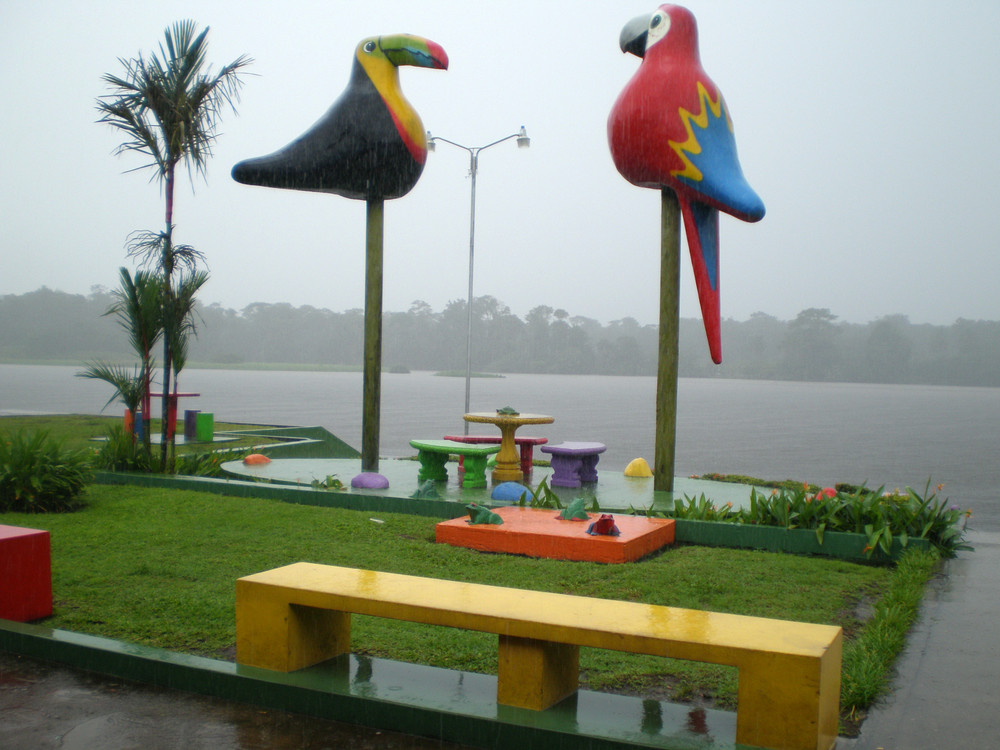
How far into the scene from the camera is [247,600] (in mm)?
4621

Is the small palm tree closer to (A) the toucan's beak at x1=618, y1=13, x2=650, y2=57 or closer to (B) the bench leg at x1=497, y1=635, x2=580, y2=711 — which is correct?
(A) the toucan's beak at x1=618, y1=13, x2=650, y2=57

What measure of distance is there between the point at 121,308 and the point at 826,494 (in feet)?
27.8

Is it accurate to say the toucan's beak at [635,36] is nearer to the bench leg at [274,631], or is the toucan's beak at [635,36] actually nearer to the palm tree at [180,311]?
the palm tree at [180,311]

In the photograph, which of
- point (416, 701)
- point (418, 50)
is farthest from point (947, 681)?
point (418, 50)

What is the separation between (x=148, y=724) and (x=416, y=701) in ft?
4.02

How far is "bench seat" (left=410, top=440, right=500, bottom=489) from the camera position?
10.8 metres

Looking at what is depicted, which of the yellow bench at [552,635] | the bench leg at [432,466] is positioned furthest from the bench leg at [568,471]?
the yellow bench at [552,635]

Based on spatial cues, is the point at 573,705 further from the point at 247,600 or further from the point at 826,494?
the point at 826,494

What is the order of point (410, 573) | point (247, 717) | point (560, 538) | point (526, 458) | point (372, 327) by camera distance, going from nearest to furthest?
point (247, 717)
point (410, 573)
point (560, 538)
point (372, 327)
point (526, 458)

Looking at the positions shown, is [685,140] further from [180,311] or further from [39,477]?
[39,477]

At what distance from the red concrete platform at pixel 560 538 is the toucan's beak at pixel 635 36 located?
5555mm

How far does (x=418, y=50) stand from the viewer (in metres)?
10.9

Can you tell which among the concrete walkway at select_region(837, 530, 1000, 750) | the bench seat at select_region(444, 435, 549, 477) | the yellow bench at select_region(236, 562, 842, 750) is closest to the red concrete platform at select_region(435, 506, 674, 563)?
the concrete walkway at select_region(837, 530, 1000, 750)

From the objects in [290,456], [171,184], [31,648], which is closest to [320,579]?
[31,648]
